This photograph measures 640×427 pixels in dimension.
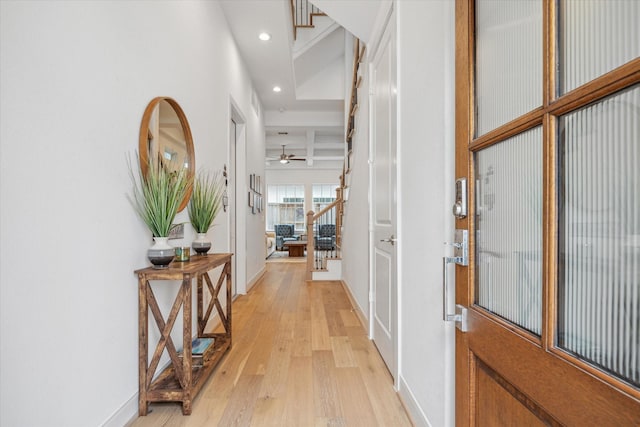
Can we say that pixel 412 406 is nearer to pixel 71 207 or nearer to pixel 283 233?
pixel 71 207

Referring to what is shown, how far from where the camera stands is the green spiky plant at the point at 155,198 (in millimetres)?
1761

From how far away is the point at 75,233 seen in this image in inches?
52.1

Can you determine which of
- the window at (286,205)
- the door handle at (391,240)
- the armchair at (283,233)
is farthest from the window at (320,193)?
the door handle at (391,240)

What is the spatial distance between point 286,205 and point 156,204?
10533mm

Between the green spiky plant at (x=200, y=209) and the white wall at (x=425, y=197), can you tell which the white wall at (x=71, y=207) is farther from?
the white wall at (x=425, y=197)

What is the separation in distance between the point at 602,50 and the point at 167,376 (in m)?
2.29

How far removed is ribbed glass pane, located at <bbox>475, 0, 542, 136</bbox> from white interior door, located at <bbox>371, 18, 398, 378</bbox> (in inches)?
48.9

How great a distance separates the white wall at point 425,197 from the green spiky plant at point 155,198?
1260 mm

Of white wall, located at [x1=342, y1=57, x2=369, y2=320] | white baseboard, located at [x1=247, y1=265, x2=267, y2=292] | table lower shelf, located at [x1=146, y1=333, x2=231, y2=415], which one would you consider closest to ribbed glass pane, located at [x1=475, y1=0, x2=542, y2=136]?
table lower shelf, located at [x1=146, y1=333, x2=231, y2=415]

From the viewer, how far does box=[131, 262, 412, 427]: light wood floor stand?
1.73m

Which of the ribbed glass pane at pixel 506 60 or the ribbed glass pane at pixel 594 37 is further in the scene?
the ribbed glass pane at pixel 506 60

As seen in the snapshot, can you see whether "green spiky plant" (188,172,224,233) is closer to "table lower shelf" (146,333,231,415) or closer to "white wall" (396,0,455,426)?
"table lower shelf" (146,333,231,415)

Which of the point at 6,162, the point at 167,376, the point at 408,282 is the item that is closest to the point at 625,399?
the point at 408,282

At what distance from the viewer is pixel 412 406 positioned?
5.57ft
